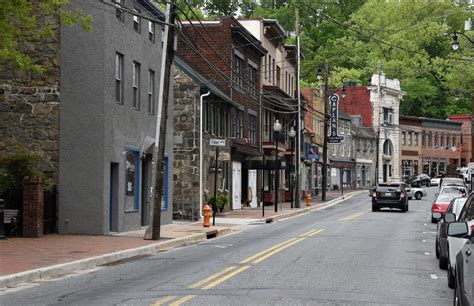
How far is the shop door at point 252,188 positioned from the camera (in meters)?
48.8

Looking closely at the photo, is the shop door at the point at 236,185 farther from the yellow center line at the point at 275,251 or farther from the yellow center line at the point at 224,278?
the yellow center line at the point at 224,278

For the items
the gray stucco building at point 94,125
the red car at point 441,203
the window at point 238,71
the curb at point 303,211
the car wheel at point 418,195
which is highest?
the window at point 238,71

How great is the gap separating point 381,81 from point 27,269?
7964cm

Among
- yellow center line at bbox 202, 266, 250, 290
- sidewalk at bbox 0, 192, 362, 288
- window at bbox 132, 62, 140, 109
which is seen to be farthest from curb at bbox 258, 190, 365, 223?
yellow center line at bbox 202, 266, 250, 290

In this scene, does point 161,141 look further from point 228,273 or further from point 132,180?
point 228,273

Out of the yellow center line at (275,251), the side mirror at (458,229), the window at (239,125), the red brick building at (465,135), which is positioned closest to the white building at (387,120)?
the red brick building at (465,135)

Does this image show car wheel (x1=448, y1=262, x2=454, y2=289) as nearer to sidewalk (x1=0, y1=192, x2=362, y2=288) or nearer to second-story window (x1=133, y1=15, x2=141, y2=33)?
sidewalk (x1=0, y1=192, x2=362, y2=288)

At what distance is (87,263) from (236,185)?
28.4 meters

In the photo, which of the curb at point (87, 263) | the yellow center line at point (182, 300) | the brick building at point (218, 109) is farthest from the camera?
the brick building at point (218, 109)

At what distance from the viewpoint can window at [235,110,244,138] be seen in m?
45.8

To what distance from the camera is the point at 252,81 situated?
49.2 m

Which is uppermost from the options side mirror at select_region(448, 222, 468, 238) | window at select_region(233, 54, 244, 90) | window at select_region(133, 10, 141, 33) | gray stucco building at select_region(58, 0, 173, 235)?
window at select_region(233, 54, 244, 90)

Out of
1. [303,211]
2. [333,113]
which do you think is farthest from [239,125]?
[333,113]

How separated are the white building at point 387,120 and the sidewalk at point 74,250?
64.9 metres
